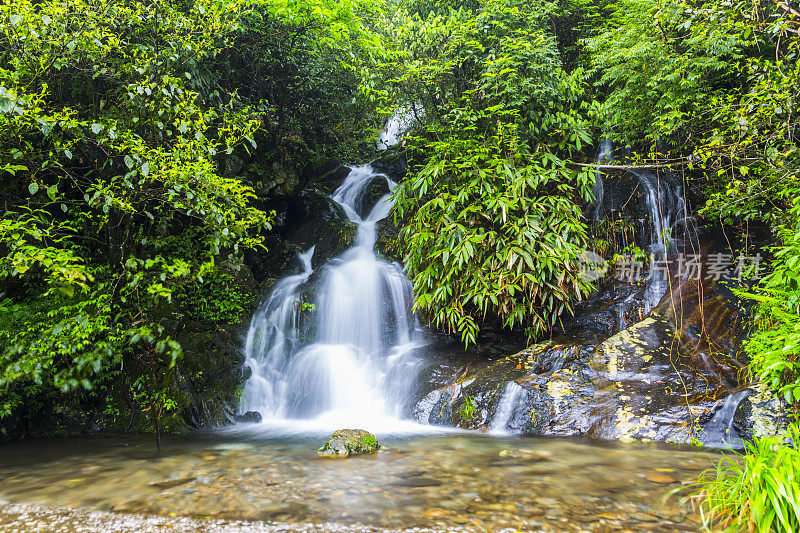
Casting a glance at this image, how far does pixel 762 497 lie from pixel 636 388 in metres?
3.67

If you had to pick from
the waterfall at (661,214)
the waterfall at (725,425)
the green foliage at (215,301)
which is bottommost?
the waterfall at (725,425)

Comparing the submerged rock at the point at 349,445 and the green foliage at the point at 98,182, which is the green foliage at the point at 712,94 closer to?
the submerged rock at the point at 349,445

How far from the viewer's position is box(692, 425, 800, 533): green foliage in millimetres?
2195

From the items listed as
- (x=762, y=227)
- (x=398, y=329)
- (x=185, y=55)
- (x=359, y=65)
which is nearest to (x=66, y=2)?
(x=185, y=55)

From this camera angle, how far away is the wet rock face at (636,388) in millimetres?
4984

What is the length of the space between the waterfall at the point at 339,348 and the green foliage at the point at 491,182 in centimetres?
122

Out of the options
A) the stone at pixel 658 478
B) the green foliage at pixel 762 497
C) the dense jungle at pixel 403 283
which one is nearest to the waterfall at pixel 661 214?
the dense jungle at pixel 403 283

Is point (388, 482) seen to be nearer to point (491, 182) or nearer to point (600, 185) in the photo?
point (491, 182)

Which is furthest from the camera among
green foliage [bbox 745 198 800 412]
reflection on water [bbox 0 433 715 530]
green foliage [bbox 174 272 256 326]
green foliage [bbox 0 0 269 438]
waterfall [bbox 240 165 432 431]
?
green foliage [bbox 174 272 256 326]

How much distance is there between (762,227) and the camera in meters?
7.74

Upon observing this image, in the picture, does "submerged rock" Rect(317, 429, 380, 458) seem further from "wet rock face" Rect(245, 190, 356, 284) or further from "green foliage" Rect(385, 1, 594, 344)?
"wet rock face" Rect(245, 190, 356, 284)

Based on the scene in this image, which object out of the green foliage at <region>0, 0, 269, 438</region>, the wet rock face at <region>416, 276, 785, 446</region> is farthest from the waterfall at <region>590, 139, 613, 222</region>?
the green foliage at <region>0, 0, 269, 438</region>

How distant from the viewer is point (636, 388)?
5.71 meters

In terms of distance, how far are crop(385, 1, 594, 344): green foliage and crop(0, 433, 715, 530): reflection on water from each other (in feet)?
7.67
